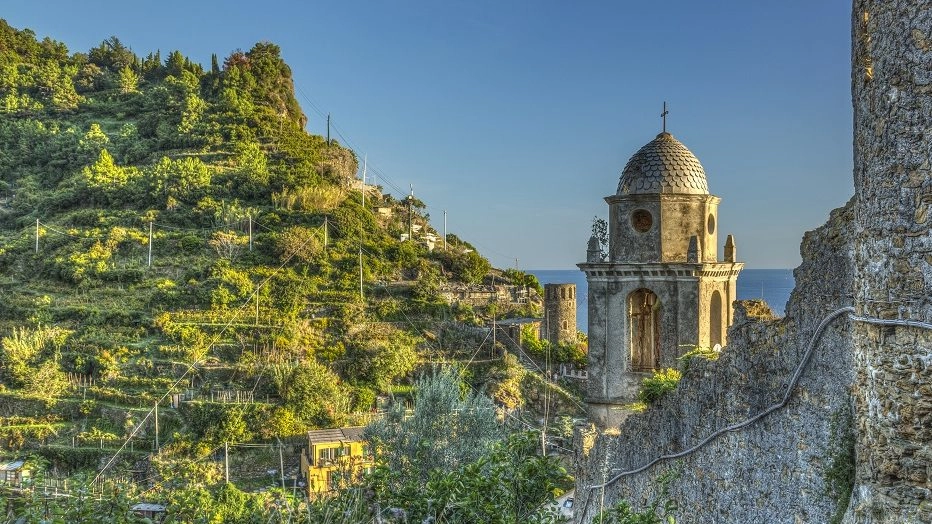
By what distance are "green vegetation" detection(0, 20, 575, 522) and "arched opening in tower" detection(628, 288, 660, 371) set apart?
4.65m

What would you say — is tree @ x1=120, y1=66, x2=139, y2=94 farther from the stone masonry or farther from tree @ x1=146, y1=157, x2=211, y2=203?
the stone masonry

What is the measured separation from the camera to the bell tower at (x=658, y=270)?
13195 mm

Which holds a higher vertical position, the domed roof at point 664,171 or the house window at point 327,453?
the domed roof at point 664,171

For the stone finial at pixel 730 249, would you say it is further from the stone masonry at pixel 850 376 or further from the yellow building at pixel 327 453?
the yellow building at pixel 327 453

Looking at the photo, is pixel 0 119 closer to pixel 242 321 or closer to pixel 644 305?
pixel 242 321

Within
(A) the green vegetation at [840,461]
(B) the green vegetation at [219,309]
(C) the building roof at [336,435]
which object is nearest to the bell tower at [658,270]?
(B) the green vegetation at [219,309]

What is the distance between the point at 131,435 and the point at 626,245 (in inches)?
713

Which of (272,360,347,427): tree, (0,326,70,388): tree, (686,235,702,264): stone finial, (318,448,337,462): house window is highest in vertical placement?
(686,235,702,264): stone finial

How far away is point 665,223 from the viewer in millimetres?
13258

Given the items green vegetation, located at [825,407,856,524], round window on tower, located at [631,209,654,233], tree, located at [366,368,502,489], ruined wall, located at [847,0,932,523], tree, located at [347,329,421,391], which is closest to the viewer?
ruined wall, located at [847,0,932,523]

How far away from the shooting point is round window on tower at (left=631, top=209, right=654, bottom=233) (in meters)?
13.5

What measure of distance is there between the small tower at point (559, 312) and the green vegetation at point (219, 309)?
8.89ft

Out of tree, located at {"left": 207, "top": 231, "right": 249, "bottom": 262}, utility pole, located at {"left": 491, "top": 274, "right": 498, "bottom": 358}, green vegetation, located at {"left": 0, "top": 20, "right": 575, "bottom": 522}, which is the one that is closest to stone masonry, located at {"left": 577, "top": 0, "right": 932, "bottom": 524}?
green vegetation, located at {"left": 0, "top": 20, "right": 575, "bottom": 522}

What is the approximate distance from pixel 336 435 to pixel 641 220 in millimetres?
12030
